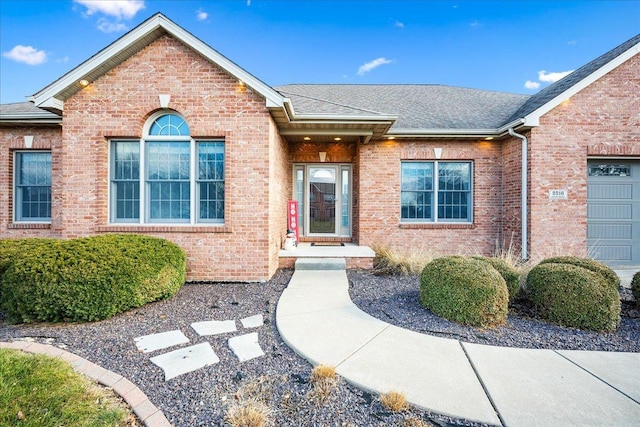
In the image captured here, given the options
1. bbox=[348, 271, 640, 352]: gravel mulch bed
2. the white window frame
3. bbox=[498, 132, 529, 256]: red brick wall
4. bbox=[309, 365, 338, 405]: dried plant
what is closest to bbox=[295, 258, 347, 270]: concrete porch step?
bbox=[348, 271, 640, 352]: gravel mulch bed

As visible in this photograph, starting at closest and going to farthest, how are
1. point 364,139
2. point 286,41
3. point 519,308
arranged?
point 519,308, point 364,139, point 286,41

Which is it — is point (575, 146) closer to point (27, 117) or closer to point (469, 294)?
point (469, 294)

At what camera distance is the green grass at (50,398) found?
213cm

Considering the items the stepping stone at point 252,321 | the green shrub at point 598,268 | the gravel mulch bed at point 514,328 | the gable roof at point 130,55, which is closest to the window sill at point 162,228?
the stepping stone at point 252,321

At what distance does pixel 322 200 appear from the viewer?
975cm

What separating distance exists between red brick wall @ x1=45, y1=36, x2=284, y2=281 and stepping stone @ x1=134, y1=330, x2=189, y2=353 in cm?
249

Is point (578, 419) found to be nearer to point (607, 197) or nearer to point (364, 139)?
point (364, 139)

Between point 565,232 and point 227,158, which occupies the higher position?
point 227,158

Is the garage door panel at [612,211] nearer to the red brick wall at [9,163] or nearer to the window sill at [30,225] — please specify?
the red brick wall at [9,163]

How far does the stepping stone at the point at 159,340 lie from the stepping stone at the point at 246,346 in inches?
23.5

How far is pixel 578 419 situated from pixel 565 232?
23.1 feet

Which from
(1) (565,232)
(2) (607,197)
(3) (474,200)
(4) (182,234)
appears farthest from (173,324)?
(2) (607,197)

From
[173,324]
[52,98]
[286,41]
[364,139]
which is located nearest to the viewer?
[173,324]

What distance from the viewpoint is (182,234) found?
6.21m
